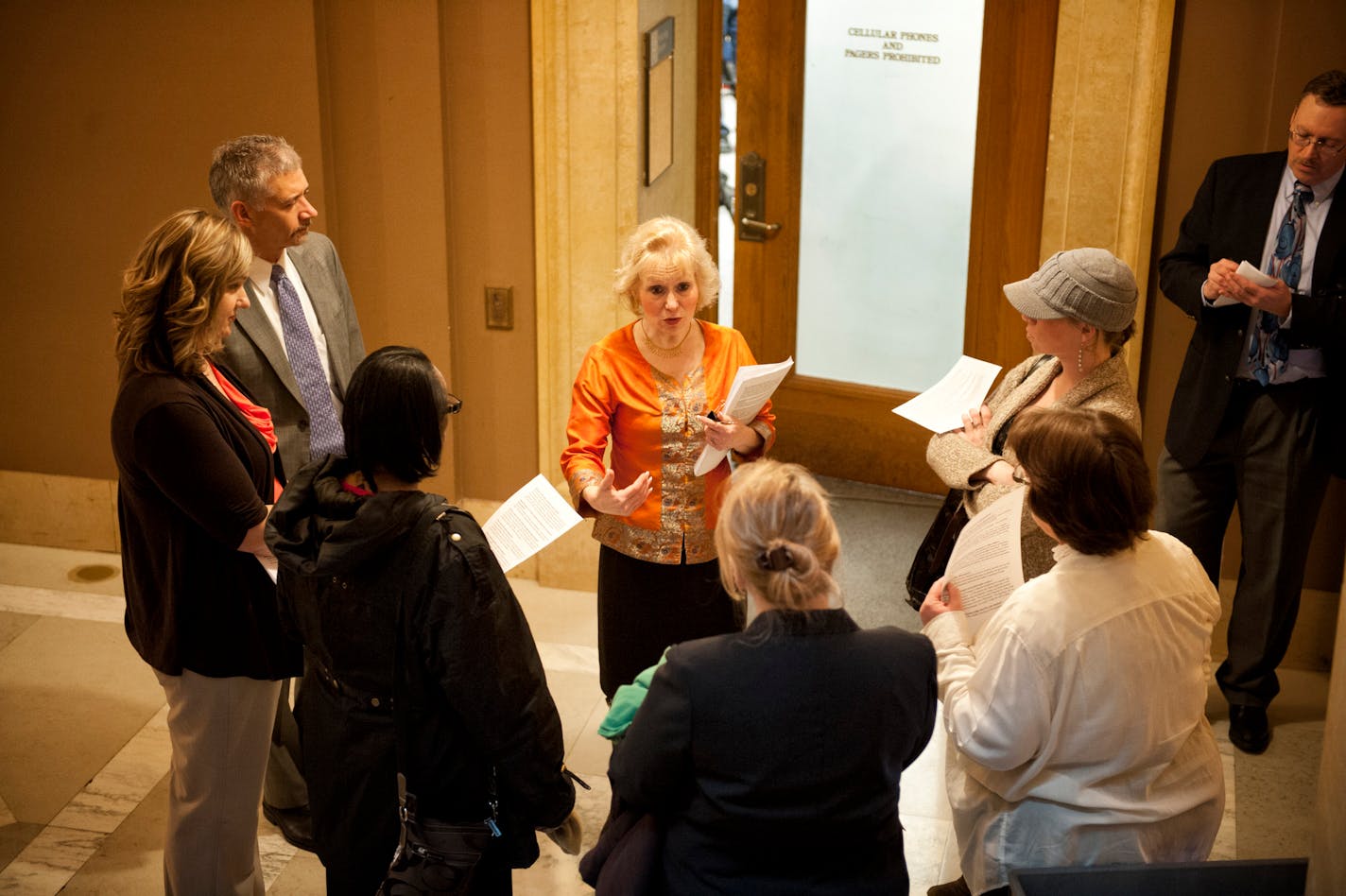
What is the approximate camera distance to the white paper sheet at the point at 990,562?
8.79ft

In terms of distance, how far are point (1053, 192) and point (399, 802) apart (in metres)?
2.82

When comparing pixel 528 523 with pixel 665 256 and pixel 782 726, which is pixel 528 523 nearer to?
pixel 665 256

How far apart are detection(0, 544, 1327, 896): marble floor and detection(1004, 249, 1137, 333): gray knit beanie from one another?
153 cm

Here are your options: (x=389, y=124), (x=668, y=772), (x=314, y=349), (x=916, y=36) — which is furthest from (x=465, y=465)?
(x=668, y=772)

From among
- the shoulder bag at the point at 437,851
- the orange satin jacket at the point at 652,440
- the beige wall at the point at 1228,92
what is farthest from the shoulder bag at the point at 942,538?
the shoulder bag at the point at 437,851

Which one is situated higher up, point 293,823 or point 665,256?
point 665,256

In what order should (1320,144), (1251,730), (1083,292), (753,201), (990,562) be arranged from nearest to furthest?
(990,562)
(1083,292)
(1320,144)
(1251,730)
(753,201)

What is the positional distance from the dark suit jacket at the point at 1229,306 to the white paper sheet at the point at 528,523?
6.37 ft

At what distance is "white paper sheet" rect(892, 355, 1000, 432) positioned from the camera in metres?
3.40

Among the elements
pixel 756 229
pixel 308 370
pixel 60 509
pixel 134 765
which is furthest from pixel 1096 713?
pixel 60 509

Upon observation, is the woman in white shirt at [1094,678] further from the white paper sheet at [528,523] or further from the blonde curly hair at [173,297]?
the blonde curly hair at [173,297]

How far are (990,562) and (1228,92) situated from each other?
2132 millimetres

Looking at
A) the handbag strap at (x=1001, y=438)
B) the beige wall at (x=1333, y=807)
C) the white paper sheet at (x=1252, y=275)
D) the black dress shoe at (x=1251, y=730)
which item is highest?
the white paper sheet at (x=1252, y=275)

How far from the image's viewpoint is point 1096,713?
239 centimetres
